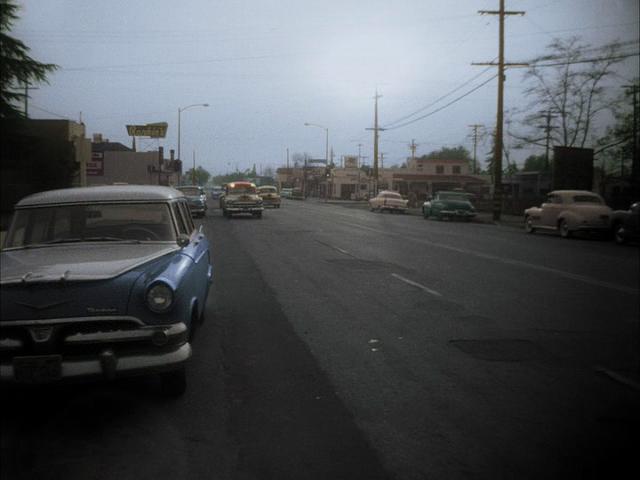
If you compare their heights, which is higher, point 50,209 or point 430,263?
point 50,209

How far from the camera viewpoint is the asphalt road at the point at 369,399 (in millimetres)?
3711

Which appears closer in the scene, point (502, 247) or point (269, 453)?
point (269, 453)

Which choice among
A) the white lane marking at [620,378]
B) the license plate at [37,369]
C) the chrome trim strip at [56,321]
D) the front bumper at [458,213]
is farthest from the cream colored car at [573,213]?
the license plate at [37,369]

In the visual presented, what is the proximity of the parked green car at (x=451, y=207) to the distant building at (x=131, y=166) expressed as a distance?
2393cm

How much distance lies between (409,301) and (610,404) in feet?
14.7

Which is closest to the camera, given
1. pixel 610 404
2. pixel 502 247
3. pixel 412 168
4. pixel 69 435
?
pixel 69 435

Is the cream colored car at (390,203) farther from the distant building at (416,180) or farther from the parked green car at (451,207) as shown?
the distant building at (416,180)

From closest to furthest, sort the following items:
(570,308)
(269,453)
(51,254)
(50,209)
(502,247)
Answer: (269,453) → (51,254) → (50,209) → (570,308) → (502,247)

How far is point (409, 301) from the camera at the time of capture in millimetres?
9133

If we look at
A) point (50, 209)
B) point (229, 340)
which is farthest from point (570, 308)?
point (50, 209)

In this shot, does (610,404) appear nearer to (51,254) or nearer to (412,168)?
(51,254)

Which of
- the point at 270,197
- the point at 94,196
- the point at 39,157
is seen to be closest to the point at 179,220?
the point at 94,196

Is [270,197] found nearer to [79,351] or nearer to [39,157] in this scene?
[39,157]

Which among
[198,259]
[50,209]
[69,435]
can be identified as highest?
[50,209]
